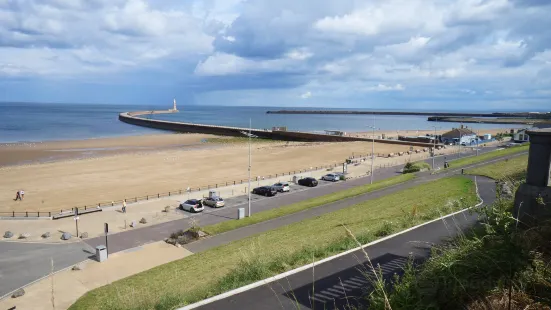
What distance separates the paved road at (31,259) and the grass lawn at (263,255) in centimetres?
491

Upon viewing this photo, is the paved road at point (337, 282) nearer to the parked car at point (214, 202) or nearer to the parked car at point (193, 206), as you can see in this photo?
the parked car at point (193, 206)

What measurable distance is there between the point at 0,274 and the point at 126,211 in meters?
13.2

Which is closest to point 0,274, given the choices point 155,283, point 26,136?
point 155,283

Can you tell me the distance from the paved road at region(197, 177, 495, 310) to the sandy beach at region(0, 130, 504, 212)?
3000cm

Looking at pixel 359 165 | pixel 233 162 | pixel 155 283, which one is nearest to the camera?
pixel 155 283

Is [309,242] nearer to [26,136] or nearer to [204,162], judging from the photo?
[204,162]

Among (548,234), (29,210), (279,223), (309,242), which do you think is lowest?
(29,210)

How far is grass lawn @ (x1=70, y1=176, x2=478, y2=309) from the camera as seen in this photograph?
35.5 ft

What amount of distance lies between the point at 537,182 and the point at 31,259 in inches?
889

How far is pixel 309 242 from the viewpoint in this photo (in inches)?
620

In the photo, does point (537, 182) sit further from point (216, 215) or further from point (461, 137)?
point (461, 137)

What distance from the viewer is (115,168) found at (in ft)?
173

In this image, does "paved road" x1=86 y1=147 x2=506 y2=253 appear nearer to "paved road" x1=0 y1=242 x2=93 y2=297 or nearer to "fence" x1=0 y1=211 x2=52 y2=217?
"paved road" x1=0 y1=242 x2=93 y2=297

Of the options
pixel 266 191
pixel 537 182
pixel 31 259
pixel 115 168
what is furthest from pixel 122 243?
pixel 115 168
